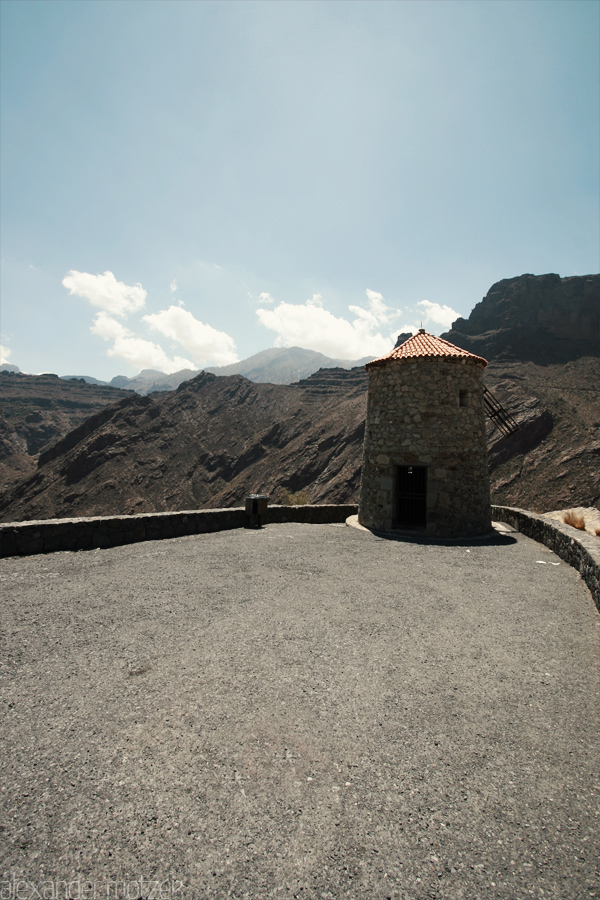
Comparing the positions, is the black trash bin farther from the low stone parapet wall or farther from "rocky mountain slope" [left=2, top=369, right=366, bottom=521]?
"rocky mountain slope" [left=2, top=369, right=366, bottom=521]

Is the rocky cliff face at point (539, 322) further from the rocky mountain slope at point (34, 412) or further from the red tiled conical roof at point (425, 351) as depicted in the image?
the rocky mountain slope at point (34, 412)

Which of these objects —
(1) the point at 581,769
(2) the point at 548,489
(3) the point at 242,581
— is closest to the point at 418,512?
(3) the point at 242,581

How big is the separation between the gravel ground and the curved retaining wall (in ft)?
1.92

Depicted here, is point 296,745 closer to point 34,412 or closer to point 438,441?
point 438,441

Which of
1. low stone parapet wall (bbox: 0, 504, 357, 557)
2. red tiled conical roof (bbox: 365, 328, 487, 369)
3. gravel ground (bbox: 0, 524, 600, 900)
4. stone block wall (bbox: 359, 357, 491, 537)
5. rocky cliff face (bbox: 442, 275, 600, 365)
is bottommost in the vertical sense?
gravel ground (bbox: 0, 524, 600, 900)

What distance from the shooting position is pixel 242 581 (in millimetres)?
6750

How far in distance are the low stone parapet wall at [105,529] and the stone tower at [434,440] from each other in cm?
350

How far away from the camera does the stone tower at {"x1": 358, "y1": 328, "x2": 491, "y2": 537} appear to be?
11242 mm

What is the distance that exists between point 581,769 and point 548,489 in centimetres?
3575

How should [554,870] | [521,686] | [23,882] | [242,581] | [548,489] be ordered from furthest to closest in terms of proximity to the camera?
1. [548,489]
2. [242,581]
3. [521,686]
4. [554,870]
5. [23,882]

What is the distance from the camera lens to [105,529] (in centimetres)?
864

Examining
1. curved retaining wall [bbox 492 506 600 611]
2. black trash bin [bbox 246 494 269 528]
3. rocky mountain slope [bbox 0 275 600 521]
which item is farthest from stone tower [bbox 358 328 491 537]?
rocky mountain slope [bbox 0 275 600 521]

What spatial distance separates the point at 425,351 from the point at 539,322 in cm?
7527

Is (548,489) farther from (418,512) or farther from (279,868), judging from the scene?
(279,868)
